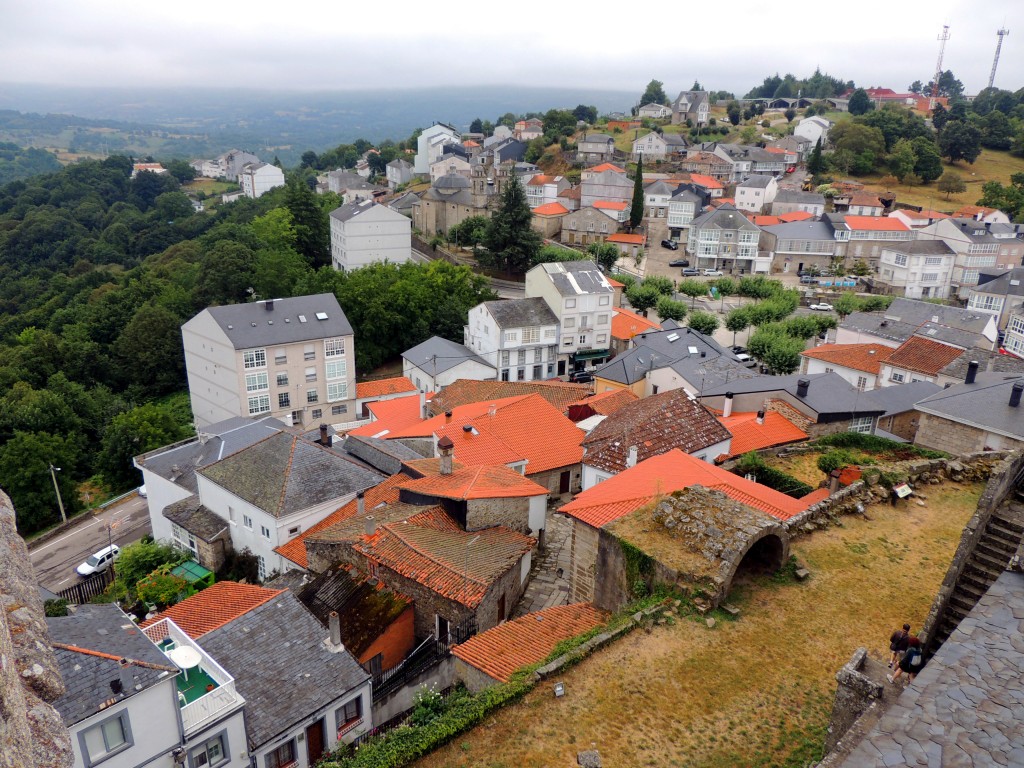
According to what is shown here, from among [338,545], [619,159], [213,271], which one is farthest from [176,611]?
[619,159]

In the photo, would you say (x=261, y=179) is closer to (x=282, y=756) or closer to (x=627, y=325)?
(x=627, y=325)

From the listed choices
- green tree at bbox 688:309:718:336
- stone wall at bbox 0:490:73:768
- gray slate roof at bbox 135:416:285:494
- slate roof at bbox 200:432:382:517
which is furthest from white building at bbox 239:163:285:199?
stone wall at bbox 0:490:73:768

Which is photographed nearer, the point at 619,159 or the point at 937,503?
the point at 937,503

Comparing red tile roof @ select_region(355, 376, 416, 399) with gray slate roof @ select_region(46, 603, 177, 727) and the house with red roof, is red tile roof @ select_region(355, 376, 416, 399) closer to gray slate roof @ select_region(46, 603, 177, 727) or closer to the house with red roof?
the house with red roof

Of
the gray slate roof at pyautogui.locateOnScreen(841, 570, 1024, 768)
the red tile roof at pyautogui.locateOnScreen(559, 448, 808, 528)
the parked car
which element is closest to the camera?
the gray slate roof at pyautogui.locateOnScreen(841, 570, 1024, 768)

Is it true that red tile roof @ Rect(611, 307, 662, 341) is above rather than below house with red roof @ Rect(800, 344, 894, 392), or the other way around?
below

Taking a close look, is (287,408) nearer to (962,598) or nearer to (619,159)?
(962,598)

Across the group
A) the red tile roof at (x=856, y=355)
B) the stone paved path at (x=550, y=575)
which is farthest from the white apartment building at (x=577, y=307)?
the stone paved path at (x=550, y=575)

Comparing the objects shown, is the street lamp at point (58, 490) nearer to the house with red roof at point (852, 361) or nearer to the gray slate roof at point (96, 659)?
the gray slate roof at point (96, 659)
